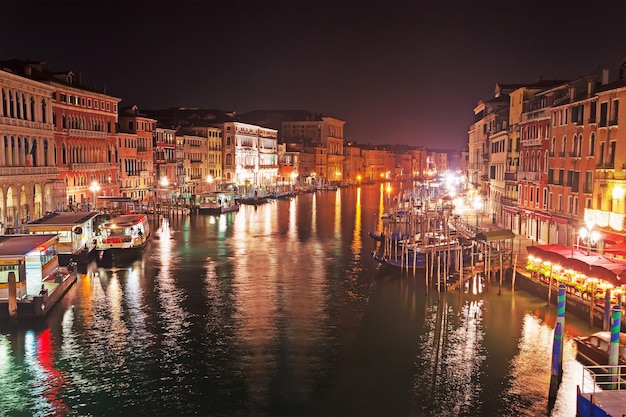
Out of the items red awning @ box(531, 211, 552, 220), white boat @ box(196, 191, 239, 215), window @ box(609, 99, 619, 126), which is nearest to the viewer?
window @ box(609, 99, 619, 126)

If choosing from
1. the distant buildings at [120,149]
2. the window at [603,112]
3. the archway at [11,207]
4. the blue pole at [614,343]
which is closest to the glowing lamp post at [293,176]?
the distant buildings at [120,149]

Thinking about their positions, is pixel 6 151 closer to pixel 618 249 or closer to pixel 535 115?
pixel 535 115

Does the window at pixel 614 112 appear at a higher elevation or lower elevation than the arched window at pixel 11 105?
lower

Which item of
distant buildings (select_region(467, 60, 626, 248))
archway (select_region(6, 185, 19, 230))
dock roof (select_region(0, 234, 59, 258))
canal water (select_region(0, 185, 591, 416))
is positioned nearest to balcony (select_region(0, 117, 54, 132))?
archway (select_region(6, 185, 19, 230))

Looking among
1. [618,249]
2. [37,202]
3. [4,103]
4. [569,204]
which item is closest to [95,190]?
[37,202]

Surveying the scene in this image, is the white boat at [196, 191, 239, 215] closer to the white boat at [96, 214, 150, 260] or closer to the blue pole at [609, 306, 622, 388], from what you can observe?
the white boat at [96, 214, 150, 260]

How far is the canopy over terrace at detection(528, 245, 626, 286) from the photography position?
19125 millimetres

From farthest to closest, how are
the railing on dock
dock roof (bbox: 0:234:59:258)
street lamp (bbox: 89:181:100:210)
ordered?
street lamp (bbox: 89:181:100:210)
dock roof (bbox: 0:234:59:258)
the railing on dock

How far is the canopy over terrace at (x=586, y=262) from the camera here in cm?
1912

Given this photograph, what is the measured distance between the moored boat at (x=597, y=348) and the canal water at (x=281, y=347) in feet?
1.61

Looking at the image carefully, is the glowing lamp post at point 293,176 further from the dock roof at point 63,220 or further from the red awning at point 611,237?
the red awning at point 611,237

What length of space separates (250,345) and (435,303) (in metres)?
7.97

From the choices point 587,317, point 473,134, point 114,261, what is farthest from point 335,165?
point 587,317

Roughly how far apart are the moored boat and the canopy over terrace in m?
3.44
